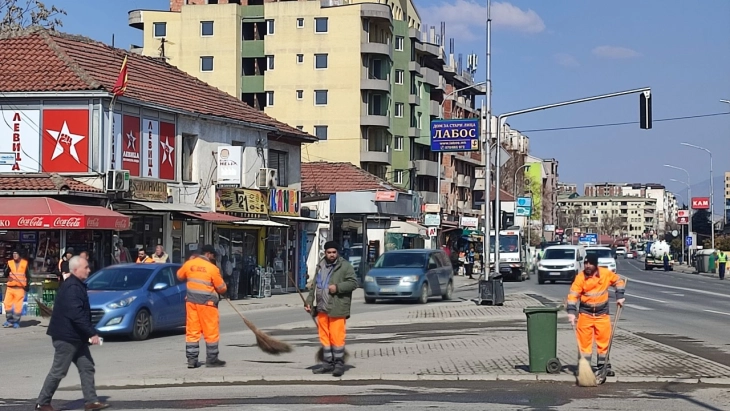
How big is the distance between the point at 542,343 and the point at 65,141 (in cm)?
1843

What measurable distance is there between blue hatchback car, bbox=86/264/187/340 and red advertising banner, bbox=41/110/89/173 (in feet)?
27.5

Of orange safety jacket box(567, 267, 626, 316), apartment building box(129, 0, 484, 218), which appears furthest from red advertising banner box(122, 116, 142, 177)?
apartment building box(129, 0, 484, 218)

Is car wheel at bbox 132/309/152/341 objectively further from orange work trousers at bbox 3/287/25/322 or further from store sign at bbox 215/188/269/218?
store sign at bbox 215/188/269/218

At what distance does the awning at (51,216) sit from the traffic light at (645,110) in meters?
15.3

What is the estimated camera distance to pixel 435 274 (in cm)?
3294

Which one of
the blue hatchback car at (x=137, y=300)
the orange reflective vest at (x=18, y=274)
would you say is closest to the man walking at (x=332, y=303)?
the blue hatchback car at (x=137, y=300)

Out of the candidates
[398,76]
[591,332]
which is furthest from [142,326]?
[398,76]

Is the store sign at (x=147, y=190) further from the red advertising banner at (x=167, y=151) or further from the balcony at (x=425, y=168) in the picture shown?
the balcony at (x=425, y=168)

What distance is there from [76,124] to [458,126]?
1387 cm

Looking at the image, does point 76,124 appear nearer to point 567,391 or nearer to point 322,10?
point 567,391

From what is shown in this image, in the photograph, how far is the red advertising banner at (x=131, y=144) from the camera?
29.5 metres

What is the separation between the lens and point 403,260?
32500 mm

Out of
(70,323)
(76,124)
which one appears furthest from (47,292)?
(70,323)

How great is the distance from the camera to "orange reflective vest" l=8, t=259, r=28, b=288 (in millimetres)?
22308
